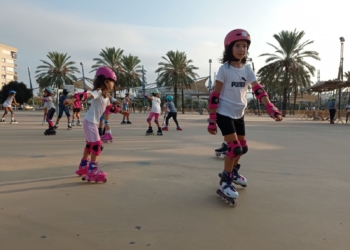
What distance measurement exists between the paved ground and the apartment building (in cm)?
9506

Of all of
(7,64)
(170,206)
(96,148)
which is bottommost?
(170,206)

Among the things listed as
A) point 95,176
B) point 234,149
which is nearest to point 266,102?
point 234,149

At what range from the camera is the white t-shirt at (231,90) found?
11.8 ft

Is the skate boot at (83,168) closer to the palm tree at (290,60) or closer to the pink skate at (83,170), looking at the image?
the pink skate at (83,170)

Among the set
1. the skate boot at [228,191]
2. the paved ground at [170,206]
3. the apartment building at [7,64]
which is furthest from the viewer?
the apartment building at [7,64]

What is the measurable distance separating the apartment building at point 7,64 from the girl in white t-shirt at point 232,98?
96.3 m

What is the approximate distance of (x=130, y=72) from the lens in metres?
50.0

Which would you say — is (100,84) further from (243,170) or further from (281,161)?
(281,161)

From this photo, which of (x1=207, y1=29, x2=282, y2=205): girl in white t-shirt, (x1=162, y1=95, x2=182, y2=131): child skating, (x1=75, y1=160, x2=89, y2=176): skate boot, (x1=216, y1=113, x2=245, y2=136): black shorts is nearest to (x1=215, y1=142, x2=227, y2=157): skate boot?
(x1=207, y1=29, x2=282, y2=205): girl in white t-shirt

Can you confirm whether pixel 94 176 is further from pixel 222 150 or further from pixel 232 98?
pixel 222 150

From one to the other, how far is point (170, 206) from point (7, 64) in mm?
101166

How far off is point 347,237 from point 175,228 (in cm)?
136

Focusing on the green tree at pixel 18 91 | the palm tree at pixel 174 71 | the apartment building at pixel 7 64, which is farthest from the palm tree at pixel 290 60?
the apartment building at pixel 7 64

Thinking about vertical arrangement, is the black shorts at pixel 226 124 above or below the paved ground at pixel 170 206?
above
